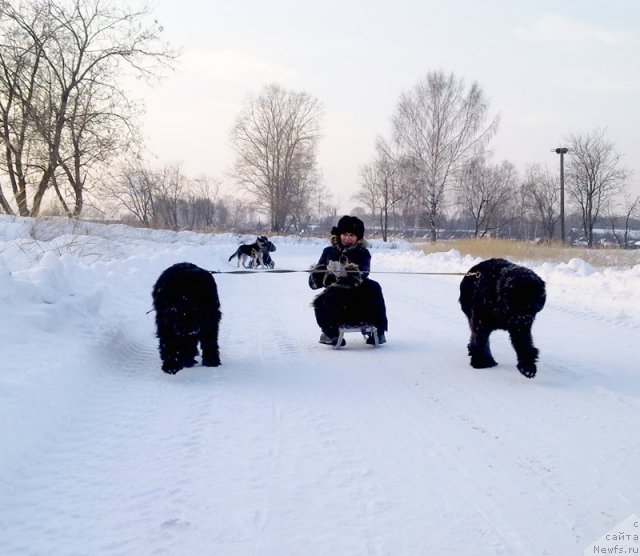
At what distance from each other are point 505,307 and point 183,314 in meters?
3.13

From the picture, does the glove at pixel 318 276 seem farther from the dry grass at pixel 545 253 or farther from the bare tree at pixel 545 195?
the bare tree at pixel 545 195

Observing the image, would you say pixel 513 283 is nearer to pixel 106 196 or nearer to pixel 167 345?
pixel 167 345

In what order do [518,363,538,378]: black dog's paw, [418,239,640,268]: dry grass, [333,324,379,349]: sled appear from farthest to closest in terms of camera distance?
[418,239,640,268]: dry grass < [333,324,379,349]: sled < [518,363,538,378]: black dog's paw

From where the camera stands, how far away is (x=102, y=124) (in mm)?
20109

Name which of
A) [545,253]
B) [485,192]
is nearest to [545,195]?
[485,192]

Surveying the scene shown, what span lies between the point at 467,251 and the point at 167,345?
18.5m

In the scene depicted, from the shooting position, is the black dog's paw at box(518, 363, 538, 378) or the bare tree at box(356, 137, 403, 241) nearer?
the black dog's paw at box(518, 363, 538, 378)

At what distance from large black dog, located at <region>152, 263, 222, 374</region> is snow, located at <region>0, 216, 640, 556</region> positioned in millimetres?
254

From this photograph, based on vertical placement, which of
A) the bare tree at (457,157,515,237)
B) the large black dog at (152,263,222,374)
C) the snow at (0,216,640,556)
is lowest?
the snow at (0,216,640,556)

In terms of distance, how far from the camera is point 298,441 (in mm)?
3693

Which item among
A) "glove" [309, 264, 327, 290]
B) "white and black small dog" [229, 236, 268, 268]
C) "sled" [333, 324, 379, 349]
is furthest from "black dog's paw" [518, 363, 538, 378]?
"white and black small dog" [229, 236, 268, 268]

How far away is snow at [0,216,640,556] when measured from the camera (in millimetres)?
2562

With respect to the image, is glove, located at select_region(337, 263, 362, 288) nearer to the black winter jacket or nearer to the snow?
the black winter jacket

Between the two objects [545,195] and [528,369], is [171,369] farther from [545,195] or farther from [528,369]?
[545,195]
